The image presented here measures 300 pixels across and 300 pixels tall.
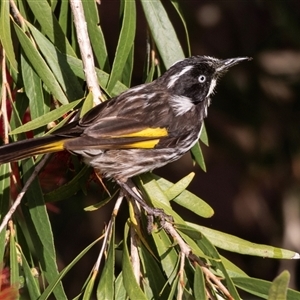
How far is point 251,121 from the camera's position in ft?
16.3

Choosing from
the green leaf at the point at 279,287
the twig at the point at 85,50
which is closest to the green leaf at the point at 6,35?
the twig at the point at 85,50

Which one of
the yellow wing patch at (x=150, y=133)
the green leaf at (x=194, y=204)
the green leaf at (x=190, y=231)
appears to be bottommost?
the green leaf at (x=194, y=204)

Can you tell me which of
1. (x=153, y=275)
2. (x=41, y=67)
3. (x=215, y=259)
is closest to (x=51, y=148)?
(x=41, y=67)

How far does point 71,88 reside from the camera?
283 centimetres

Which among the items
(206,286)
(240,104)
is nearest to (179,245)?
(206,286)

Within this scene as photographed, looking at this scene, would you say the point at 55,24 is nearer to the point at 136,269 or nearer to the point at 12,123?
the point at 12,123

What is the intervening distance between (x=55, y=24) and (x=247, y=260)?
10.7 feet

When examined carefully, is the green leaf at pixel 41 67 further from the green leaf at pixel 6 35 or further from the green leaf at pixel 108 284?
the green leaf at pixel 108 284

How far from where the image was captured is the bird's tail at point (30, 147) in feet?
8.20

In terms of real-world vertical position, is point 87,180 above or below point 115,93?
below

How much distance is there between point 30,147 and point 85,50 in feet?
1.41

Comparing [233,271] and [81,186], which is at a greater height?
[81,186]

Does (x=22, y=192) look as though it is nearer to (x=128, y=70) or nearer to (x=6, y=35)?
(x=6, y=35)

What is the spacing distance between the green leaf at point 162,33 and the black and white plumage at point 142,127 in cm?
4
